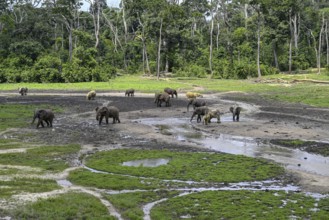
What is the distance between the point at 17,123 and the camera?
33.1 meters

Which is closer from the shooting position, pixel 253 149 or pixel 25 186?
pixel 25 186

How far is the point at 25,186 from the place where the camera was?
16.8m

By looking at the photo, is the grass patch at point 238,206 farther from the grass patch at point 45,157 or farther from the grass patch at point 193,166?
the grass patch at point 45,157

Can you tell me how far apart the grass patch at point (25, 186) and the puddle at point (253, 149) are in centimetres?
1003

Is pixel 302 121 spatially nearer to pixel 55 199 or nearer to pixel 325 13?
pixel 55 199

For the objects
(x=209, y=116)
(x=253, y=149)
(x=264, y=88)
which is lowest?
(x=253, y=149)

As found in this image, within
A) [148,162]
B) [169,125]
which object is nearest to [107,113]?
[169,125]

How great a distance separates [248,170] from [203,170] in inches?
73.0

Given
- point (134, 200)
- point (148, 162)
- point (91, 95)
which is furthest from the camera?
point (91, 95)

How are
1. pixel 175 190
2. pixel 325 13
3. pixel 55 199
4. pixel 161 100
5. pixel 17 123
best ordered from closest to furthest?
pixel 55 199
pixel 175 190
pixel 17 123
pixel 161 100
pixel 325 13

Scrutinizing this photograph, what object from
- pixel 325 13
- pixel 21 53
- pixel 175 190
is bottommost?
pixel 175 190

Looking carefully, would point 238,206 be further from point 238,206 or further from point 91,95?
point 91,95

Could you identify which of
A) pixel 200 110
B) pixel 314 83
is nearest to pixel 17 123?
pixel 200 110

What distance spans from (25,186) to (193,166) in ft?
23.2
